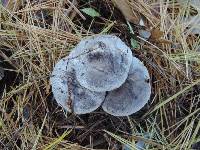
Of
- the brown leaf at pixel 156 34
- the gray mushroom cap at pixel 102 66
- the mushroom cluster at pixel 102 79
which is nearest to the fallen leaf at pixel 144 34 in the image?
the brown leaf at pixel 156 34

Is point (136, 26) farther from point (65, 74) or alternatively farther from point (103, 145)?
point (103, 145)

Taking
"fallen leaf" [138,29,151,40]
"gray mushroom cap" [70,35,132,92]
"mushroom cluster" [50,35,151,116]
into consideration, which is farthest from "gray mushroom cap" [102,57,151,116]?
"fallen leaf" [138,29,151,40]

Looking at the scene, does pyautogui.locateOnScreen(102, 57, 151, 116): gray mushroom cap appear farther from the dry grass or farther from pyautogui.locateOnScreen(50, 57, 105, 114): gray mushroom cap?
the dry grass

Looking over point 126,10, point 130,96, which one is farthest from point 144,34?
point 130,96

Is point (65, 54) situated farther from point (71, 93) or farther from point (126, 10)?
point (126, 10)

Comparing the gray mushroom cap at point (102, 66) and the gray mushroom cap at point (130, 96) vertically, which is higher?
the gray mushroom cap at point (102, 66)

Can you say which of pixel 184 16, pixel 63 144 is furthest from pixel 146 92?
pixel 184 16

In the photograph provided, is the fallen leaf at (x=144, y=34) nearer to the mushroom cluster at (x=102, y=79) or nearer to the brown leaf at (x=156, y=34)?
the brown leaf at (x=156, y=34)
